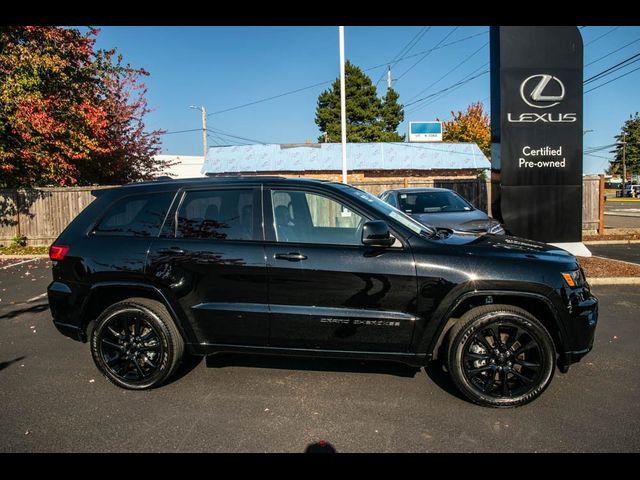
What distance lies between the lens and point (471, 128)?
155ft

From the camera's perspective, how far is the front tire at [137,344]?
3766 millimetres

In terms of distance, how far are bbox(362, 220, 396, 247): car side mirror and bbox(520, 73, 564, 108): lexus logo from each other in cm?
807

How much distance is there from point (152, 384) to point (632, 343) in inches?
198

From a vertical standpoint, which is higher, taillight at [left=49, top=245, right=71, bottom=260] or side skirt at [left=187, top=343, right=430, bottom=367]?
taillight at [left=49, top=245, right=71, bottom=260]

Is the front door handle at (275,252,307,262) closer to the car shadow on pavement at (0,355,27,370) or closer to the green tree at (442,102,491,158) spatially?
the car shadow on pavement at (0,355,27,370)

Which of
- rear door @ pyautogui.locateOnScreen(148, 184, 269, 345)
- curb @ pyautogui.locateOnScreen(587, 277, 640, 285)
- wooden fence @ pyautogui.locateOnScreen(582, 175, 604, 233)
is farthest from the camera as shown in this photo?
wooden fence @ pyautogui.locateOnScreen(582, 175, 604, 233)

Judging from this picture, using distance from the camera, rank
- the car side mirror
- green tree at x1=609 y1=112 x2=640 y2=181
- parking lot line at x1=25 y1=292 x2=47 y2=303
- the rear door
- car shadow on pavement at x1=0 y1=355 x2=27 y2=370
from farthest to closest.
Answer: green tree at x1=609 y1=112 x2=640 y2=181, parking lot line at x1=25 y1=292 x2=47 y2=303, car shadow on pavement at x1=0 y1=355 x2=27 y2=370, the rear door, the car side mirror

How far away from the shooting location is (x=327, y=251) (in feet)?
11.6

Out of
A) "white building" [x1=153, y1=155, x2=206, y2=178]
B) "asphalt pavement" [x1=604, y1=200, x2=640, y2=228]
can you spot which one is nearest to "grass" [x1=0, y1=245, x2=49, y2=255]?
"asphalt pavement" [x1=604, y1=200, x2=640, y2=228]

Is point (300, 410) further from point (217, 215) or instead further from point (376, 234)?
point (217, 215)

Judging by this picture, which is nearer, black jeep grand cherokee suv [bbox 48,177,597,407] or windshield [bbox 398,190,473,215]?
black jeep grand cherokee suv [bbox 48,177,597,407]

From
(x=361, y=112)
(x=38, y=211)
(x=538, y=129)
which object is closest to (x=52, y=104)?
(x=38, y=211)

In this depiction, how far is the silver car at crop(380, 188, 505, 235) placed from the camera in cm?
794

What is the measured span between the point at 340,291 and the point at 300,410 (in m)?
0.99
